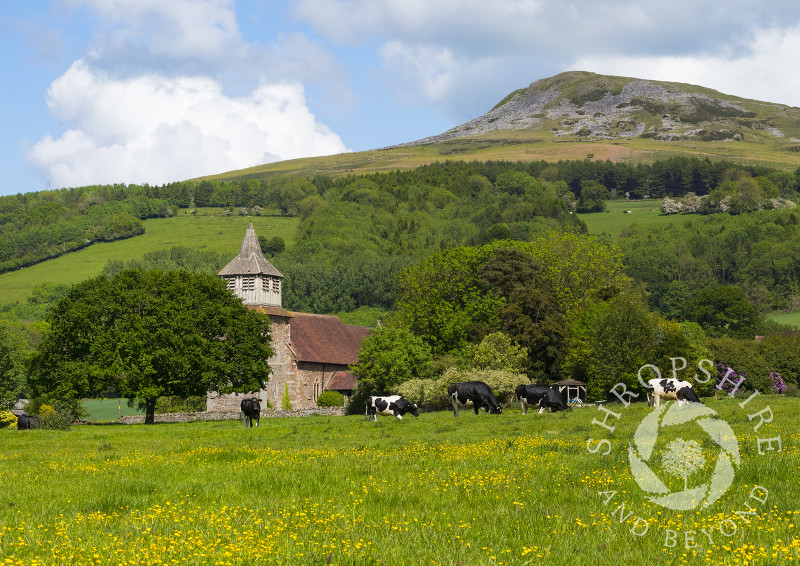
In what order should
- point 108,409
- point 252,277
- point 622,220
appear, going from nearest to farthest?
point 252,277
point 108,409
point 622,220

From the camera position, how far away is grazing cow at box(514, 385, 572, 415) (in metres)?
40.6

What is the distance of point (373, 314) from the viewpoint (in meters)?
138

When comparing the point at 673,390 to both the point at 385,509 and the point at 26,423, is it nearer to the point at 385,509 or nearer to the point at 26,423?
the point at 385,509

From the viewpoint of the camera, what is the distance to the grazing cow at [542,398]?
4059cm

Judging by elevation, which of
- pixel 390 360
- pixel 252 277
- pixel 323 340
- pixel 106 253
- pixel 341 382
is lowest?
pixel 341 382

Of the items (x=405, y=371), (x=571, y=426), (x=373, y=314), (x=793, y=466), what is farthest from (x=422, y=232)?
(x=793, y=466)

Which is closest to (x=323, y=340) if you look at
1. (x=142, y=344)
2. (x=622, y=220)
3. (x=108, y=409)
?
(x=142, y=344)

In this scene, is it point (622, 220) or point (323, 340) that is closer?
point (323, 340)

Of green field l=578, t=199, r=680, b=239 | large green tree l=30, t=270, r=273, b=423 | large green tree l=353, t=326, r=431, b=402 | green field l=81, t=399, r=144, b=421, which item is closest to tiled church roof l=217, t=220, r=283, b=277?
large green tree l=353, t=326, r=431, b=402

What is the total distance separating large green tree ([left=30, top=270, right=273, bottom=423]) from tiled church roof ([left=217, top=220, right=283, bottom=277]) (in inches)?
1007

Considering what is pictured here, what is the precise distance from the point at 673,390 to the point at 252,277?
53.7 metres

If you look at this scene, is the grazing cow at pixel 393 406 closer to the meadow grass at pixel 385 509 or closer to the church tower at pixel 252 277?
the meadow grass at pixel 385 509

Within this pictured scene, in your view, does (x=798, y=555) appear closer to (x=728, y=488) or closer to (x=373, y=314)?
(x=728, y=488)

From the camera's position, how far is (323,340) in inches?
3349
